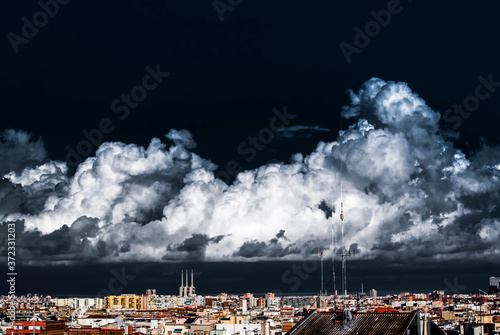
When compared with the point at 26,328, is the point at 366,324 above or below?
above

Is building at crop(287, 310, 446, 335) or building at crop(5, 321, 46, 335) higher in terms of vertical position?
building at crop(287, 310, 446, 335)

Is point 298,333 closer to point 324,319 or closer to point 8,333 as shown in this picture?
point 324,319

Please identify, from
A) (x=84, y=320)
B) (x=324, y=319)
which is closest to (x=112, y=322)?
(x=84, y=320)

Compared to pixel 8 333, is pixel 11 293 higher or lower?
higher

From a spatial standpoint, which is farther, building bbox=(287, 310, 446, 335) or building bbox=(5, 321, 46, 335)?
building bbox=(5, 321, 46, 335)

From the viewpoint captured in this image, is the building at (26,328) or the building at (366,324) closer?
the building at (366,324)

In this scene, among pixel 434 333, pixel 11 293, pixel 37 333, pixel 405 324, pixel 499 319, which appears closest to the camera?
pixel 405 324

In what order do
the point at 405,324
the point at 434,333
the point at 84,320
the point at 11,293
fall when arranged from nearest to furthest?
the point at 405,324 < the point at 434,333 < the point at 11,293 < the point at 84,320

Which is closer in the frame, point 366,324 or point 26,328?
point 366,324

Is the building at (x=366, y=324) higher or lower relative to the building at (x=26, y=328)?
higher

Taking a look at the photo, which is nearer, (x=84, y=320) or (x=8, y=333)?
(x=8, y=333)
